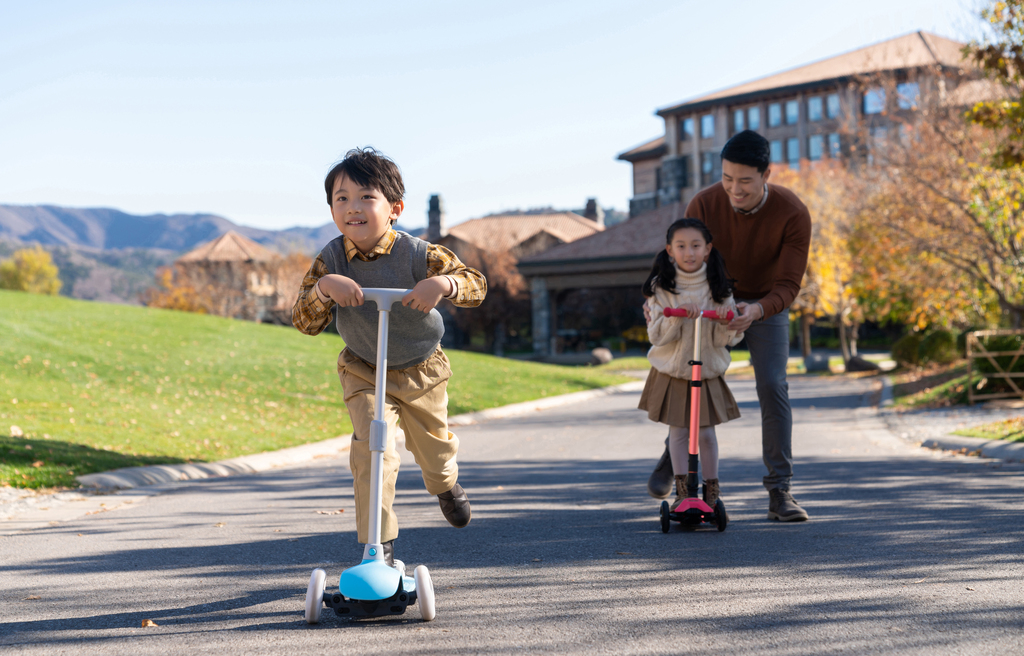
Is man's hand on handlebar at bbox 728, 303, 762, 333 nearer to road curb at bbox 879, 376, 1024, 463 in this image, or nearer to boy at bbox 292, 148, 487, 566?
boy at bbox 292, 148, 487, 566

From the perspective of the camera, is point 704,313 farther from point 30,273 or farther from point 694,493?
point 30,273

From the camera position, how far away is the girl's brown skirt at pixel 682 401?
502 cm

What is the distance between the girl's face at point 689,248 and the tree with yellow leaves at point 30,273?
9484 cm

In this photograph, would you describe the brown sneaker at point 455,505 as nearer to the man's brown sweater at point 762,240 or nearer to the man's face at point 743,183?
the man's brown sweater at point 762,240

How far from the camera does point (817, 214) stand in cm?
2838

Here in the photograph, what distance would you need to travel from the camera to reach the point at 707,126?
59.1 metres

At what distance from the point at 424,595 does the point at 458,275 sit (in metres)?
1.23

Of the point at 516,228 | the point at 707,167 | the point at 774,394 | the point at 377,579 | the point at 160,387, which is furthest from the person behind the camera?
the point at 516,228

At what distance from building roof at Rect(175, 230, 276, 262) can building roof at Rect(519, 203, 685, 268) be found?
2710 centimetres

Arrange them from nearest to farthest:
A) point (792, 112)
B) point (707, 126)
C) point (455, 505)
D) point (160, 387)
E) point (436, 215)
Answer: point (455, 505) < point (160, 387) < point (792, 112) < point (707, 126) < point (436, 215)

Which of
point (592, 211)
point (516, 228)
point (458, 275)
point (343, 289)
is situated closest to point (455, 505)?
point (458, 275)

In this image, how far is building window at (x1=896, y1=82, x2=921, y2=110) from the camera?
1812cm

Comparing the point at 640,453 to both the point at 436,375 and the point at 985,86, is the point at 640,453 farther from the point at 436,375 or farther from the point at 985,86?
the point at 985,86

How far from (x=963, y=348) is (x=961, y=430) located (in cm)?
1340
